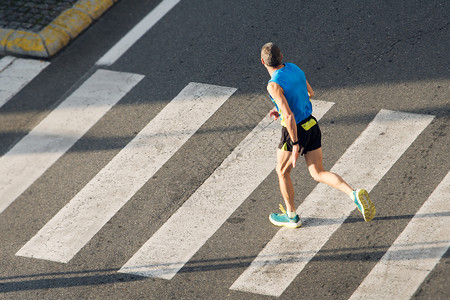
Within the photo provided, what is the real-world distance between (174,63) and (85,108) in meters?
1.34

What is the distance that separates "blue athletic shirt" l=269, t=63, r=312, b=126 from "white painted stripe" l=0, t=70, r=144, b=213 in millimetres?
3424

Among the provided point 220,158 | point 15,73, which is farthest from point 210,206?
point 15,73

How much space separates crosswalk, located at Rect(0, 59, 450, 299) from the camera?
7.54 meters

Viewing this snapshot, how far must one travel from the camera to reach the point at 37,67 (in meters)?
11.4

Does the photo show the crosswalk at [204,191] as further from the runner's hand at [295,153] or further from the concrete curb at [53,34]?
the concrete curb at [53,34]

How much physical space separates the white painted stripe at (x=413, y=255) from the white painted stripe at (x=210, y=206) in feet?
5.63

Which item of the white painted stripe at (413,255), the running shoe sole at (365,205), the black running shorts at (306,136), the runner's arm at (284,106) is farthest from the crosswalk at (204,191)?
the runner's arm at (284,106)

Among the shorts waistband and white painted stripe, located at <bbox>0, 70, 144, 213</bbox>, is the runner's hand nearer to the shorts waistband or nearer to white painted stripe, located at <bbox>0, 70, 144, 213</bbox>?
the shorts waistband

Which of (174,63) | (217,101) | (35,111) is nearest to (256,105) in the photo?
(217,101)

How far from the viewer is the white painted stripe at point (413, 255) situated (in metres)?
7.15

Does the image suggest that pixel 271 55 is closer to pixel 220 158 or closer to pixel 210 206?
pixel 210 206

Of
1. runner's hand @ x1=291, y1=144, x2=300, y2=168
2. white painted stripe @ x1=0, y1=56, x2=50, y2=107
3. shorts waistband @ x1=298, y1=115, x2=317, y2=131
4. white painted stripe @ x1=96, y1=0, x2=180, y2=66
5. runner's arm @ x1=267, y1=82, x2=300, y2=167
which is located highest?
runner's arm @ x1=267, y1=82, x2=300, y2=167

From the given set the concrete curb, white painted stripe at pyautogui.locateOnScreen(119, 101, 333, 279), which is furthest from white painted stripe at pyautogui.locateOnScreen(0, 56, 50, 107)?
white painted stripe at pyautogui.locateOnScreen(119, 101, 333, 279)

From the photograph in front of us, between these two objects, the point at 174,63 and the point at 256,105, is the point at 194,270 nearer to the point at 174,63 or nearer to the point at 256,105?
the point at 256,105
